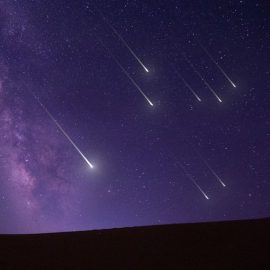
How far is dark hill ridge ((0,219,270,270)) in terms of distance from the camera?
80.8 inches

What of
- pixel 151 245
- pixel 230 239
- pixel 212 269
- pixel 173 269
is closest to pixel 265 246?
pixel 230 239

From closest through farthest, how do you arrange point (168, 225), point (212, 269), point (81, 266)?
point (212, 269) < point (81, 266) < point (168, 225)

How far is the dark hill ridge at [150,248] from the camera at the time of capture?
2053 mm

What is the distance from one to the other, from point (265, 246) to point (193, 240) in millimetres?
470

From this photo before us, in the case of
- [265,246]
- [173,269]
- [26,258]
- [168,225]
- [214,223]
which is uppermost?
[26,258]

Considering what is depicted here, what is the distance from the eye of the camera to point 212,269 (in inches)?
77.8

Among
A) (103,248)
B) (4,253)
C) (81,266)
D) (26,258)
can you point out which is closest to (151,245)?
(103,248)

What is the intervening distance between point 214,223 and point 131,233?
63cm

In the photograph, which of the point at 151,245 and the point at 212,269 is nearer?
the point at 212,269

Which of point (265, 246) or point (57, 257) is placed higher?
point (57, 257)

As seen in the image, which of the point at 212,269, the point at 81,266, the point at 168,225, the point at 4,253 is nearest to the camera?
the point at 212,269

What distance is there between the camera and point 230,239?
2.19m

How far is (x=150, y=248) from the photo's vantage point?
222 cm

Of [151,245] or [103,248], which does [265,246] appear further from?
[103,248]
